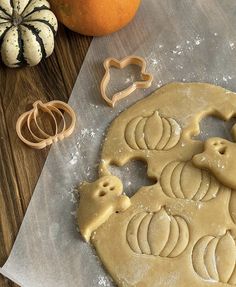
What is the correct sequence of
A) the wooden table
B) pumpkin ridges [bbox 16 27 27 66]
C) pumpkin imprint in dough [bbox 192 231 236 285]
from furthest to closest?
pumpkin ridges [bbox 16 27 27 66]
the wooden table
pumpkin imprint in dough [bbox 192 231 236 285]

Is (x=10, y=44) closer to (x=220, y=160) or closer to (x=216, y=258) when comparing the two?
(x=220, y=160)

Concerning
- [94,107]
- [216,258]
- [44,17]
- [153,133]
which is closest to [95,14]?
[44,17]

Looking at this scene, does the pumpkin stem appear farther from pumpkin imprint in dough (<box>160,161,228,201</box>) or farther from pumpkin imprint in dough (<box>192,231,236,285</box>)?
pumpkin imprint in dough (<box>192,231,236,285</box>)

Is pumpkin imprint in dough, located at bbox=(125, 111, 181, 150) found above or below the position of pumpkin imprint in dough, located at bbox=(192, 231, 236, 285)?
above

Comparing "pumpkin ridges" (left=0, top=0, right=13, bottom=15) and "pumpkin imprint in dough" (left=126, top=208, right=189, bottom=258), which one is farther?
"pumpkin ridges" (left=0, top=0, right=13, bottom=15)

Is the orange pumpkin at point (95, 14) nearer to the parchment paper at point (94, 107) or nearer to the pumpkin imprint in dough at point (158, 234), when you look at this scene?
the parchment paper at point (94, 107)

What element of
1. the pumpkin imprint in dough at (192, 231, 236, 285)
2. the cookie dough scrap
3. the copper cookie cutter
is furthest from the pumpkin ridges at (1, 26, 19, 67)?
the pumpkin imprint in dough at (192, 231, 236, 285)

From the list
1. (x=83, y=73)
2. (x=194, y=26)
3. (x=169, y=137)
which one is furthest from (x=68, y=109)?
(x=194, y=26)
